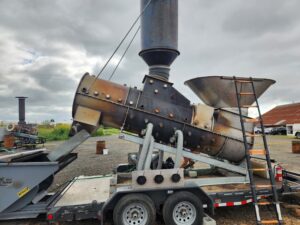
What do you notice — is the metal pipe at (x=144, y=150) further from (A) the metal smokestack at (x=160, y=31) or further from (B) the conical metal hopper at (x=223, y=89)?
(B) the conical metal hopper at (x=223, y=89)

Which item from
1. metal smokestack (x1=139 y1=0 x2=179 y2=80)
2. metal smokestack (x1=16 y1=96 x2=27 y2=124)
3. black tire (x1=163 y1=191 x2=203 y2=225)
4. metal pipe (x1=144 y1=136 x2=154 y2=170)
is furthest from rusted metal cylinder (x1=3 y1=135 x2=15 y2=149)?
black tire (x1=163 y1=191 x2=203 y2=225)

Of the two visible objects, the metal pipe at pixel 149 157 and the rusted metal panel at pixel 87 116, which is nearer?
the metal pipe at pixel 149 157

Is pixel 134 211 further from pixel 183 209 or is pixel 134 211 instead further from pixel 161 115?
pixel 161 115

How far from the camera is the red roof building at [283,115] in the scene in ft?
148

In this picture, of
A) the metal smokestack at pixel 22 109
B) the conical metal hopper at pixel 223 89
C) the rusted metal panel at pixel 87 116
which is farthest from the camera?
the metal smokestack at pixel 22 109

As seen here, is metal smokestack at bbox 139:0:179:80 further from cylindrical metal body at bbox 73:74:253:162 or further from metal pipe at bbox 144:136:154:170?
metal pipe at bbox 144:136:154:170

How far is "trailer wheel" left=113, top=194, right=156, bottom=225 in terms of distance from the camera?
17.0 feet

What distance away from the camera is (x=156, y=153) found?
7.57 metres

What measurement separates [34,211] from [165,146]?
3.10 m

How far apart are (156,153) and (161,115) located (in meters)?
1.57

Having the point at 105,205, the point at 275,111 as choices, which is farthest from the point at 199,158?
the point at 275,111

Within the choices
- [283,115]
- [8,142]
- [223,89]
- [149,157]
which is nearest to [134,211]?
[149,157]

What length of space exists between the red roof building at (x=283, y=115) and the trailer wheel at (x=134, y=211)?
42044 mm

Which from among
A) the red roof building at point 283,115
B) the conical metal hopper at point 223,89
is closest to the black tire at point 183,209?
the conical metal hopper at point 223,89
